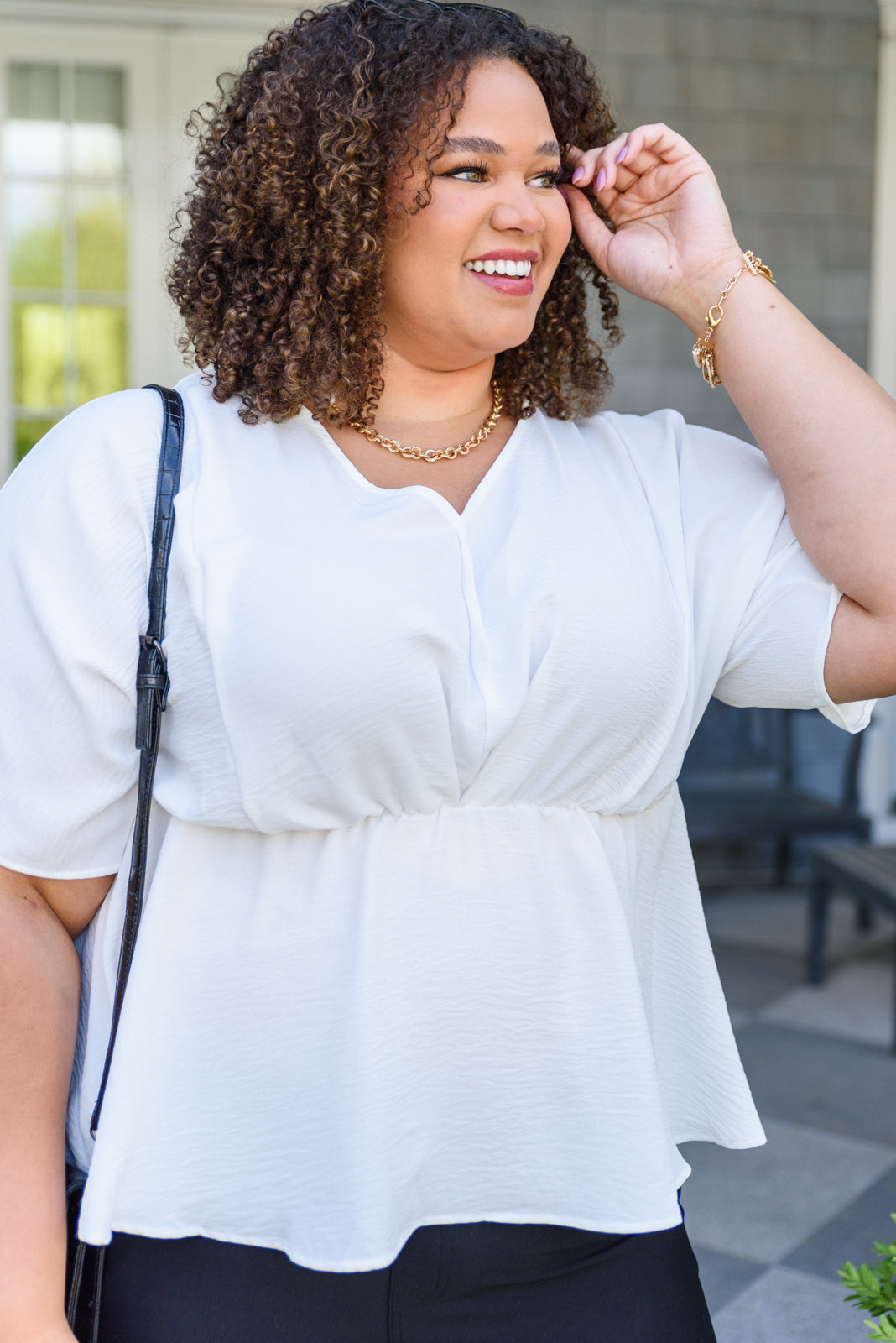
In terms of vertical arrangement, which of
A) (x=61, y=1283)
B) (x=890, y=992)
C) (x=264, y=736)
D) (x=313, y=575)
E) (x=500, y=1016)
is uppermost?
(x=313, y=575)

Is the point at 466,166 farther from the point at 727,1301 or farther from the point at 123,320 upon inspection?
the point at 123,320

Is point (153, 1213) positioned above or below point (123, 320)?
below

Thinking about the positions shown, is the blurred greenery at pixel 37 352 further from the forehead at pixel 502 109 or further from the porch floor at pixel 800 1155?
the forehead at pixel 502 109

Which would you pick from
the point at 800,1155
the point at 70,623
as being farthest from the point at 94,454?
the point at 800,1155

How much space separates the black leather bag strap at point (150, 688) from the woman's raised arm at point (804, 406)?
0.56 m

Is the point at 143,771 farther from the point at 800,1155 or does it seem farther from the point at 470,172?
the point at 800,1155

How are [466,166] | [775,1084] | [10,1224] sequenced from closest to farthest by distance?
[10,1224]
[466,166]
[775,1084]

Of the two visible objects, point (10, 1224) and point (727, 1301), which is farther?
point (727, 1301)

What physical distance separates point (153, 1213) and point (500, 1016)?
1.12ft

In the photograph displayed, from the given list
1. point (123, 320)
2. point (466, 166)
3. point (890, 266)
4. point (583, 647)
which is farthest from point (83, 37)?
point (583, 647)

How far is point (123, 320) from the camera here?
16.4 ft

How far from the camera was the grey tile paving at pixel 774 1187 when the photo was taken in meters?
2.87

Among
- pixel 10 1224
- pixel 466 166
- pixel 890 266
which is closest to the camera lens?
pixel 10 1224

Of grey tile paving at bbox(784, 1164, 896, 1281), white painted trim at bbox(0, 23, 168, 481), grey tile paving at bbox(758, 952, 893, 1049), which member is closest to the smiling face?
grey tile paving at bbox(784, 1164, 896, 1281)
